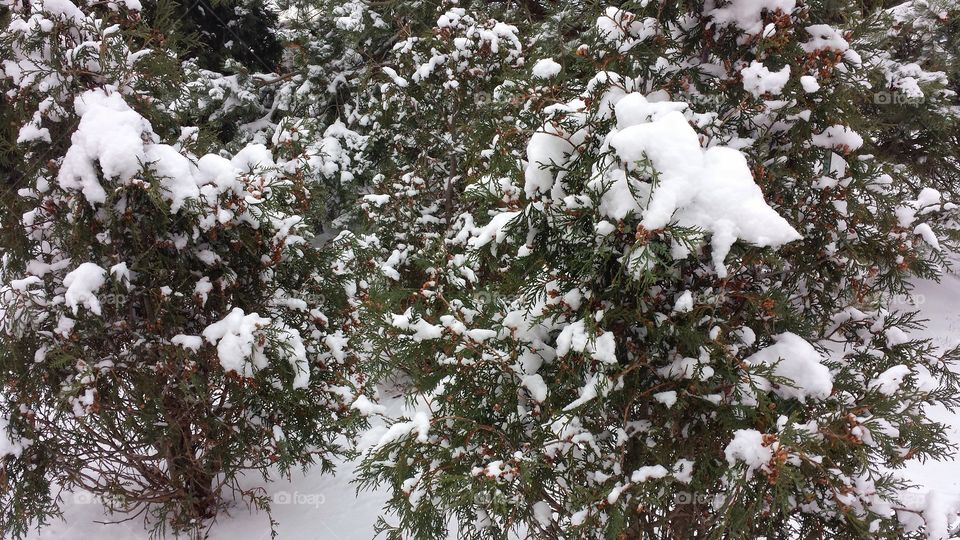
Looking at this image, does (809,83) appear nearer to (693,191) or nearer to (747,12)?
(747,12)

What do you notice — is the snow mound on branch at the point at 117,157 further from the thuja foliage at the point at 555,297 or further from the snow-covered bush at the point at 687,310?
the snow-covered bush at the point at 687,310

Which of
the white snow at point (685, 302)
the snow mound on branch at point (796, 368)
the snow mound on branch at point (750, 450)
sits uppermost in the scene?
the white snow at point (685, 302)

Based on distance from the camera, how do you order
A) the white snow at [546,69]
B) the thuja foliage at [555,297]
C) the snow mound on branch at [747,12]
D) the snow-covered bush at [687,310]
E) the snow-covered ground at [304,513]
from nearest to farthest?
the snow-covered bush at [687,310] → the thuja foliage at [555,297] → the snow mound on branch at [747,12] → the white snow at [546,69] → the snow-covered ground at [304,513]

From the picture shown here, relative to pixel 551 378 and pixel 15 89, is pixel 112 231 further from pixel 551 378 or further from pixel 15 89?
pixel 551 378

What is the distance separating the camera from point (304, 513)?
5547 mm

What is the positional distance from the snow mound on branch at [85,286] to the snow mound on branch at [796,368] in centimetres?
361

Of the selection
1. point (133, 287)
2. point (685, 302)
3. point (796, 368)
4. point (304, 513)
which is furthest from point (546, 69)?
point (304, 513)

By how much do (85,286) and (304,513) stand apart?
10.0 ft

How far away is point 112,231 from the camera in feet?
12.4

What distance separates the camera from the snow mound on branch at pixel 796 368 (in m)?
2.49

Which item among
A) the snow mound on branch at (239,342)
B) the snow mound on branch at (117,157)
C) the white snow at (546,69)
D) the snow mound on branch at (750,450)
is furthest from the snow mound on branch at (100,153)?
the snow mound on branch at (750,450)

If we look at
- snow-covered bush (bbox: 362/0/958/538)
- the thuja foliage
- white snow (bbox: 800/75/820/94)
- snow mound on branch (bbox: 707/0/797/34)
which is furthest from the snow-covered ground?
snow mound on branch (bbox: 707/0/797/34)

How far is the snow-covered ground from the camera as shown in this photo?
5062 millimetres

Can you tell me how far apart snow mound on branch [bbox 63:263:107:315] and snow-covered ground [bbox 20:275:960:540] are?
214 cm
